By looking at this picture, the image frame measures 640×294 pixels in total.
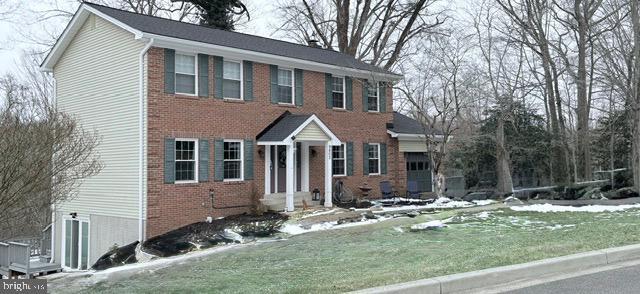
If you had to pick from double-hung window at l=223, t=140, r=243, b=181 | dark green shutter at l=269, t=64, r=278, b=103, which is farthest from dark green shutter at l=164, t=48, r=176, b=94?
dark green shutter at l=269, t=64, r=278, b=103

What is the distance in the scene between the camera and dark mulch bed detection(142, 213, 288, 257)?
14.0 m

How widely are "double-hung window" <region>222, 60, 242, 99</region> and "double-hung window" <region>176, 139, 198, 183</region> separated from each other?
6.75 feet

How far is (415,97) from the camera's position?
22453 millimetres

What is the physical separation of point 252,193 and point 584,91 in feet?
54.3

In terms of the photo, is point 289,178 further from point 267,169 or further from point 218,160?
point 218,160

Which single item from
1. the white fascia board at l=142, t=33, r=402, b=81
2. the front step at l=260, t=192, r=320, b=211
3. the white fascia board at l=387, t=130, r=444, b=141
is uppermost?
the white fascia board at l=142, t=33, r=402, b=81

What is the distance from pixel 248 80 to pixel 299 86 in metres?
2.40

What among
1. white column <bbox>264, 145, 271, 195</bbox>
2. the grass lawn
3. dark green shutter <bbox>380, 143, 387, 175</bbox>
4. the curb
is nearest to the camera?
the curb

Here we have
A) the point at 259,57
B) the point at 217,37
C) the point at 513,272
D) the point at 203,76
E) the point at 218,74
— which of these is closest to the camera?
the point at 513,272

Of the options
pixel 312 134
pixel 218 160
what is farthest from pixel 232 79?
pixel 312 134

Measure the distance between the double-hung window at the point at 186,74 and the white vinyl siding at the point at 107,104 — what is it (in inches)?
48.3

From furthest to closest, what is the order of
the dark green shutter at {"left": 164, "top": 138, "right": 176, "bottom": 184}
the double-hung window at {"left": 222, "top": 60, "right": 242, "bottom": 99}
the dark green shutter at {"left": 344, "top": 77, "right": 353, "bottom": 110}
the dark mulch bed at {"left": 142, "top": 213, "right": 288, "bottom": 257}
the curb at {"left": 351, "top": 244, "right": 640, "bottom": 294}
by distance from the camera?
the dark green shutter at {"left": 344, "top": 77, "right": 353, "bottom": 110} → the double-hung window at {"left": 222, "top": 60, "right": 242, "bottom": 99} → the dark green shutter at {"left": 164, "top": 138, "right": 176, "bottom": 184} → the dark mulch bed at {"left": 142, "top": 213, "right": 288, "bottom": 257} → the curb at {"left": 351, "top": 244, "right": 640, "bottom": 294}

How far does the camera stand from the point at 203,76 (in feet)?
56.5

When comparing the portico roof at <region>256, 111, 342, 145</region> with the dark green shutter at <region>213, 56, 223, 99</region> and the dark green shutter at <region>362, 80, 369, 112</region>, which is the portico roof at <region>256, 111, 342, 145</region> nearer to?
the dark green shutter at <region>213, 56, 223, 99</region>
